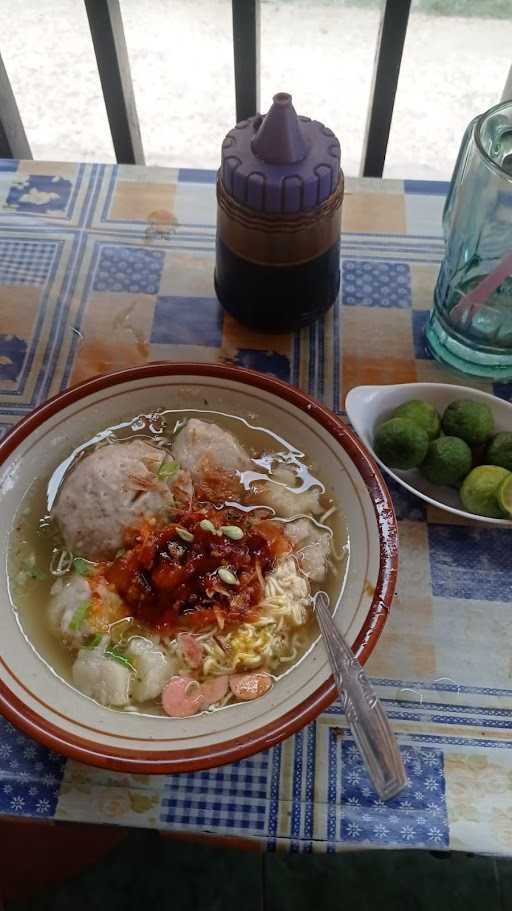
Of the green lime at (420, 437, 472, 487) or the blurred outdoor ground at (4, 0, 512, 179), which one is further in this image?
the blurred outdoor ground at (4, 0, 512, 179)

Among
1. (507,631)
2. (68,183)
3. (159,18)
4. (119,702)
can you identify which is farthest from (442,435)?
(159,18)

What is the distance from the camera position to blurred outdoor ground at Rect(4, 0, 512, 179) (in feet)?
15.9

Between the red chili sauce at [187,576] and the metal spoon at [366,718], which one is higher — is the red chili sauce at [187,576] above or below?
below

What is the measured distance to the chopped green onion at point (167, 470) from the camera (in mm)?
1646

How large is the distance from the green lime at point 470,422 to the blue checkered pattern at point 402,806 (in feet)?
2.13

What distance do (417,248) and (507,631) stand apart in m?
1.12

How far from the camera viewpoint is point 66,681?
1419 millimetres

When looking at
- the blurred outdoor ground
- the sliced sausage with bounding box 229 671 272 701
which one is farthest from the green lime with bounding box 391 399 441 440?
the blurred outdoor ground

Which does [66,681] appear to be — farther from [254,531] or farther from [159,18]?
[159,18]

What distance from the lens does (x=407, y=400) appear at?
69.4 inches

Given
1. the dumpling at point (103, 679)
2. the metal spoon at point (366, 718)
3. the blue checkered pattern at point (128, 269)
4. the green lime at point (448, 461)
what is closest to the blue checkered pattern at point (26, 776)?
the dumpling at point (103, 679)

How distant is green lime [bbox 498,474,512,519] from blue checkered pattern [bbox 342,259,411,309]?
26.6 inches

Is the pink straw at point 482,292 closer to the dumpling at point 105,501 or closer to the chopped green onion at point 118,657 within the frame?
the dumpling at point 105,501

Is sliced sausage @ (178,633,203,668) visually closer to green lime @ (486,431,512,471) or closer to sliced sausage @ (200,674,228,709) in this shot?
sliced sausage @ (200,674,228,709)
